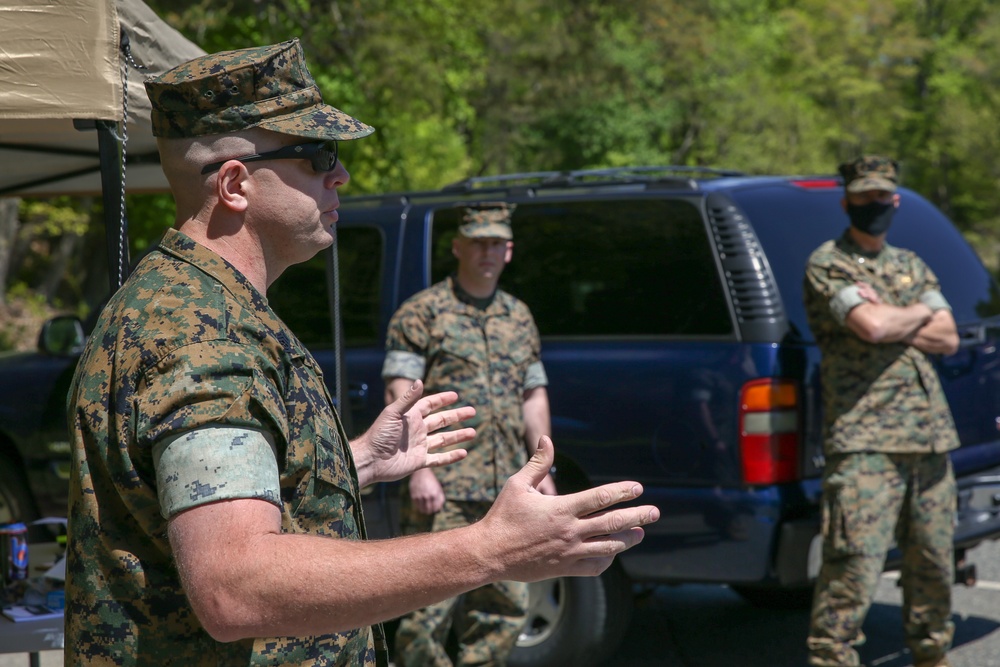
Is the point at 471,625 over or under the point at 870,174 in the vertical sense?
under

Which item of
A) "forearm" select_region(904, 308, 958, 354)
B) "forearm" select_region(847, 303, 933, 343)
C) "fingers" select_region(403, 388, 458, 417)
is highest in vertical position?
"fingers" select_region(403, 388, 458, 417)

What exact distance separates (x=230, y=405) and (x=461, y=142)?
32915 mm

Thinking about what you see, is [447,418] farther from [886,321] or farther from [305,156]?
[886,321]

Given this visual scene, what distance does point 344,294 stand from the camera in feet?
18.1

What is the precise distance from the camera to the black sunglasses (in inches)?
68.5

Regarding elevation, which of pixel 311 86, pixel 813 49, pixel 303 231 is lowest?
pixel 813 49

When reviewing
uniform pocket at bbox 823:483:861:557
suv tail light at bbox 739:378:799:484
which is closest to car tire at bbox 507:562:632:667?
suv tail light at bbox 739:378:799:484

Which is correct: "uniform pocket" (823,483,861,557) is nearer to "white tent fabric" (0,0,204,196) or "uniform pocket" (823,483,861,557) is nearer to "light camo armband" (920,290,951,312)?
"light camo armband" (920,290,951,312)

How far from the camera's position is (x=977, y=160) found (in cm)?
3756

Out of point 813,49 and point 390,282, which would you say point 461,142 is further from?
point 390,282

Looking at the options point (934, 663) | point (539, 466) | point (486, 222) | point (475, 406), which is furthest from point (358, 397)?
point (539, 466)

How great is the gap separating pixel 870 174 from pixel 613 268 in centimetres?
113

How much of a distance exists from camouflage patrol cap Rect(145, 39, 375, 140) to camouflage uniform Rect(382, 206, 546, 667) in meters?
2.74

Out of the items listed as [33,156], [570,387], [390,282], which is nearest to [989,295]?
[570,387]
